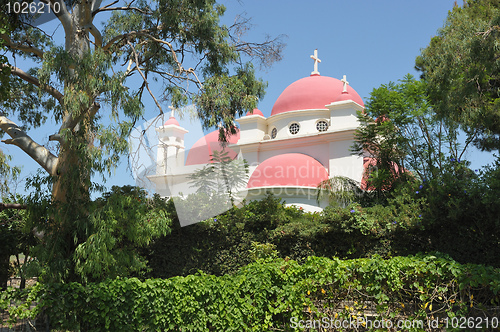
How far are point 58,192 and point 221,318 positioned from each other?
5339 mm

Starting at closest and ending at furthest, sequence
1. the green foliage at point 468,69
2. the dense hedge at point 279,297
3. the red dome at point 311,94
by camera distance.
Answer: the dense hedge at point 279,297
the green foliage at point 468,69
the red dome at point 311,94

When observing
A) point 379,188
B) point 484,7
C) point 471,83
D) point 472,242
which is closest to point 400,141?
point 379,188

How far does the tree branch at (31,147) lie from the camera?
10.3m

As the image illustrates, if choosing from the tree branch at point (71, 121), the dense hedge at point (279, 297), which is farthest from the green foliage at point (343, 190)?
the tree branch at point (71, 121)

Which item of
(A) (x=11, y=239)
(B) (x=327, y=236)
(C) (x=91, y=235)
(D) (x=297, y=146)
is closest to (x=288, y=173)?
(D) (x=297, y=146)

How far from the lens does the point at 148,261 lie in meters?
11.3

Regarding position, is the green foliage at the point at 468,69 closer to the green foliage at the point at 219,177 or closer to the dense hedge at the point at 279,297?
the dense hedge at the point at 279,297

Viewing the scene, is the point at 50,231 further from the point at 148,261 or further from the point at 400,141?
the point at 400,141

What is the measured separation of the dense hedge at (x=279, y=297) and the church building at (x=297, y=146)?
1093 cm

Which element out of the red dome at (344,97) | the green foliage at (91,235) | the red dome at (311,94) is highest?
the red dome at (311,94)

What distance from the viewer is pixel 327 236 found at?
10.4 meters

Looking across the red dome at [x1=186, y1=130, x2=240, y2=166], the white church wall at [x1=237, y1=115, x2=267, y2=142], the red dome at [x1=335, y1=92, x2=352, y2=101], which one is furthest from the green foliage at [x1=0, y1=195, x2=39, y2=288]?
the red dome at [x1=335, y1=92, x2=352, y2=101]

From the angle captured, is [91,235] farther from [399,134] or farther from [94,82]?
[399,134]

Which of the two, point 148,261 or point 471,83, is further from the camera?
point 148,261
